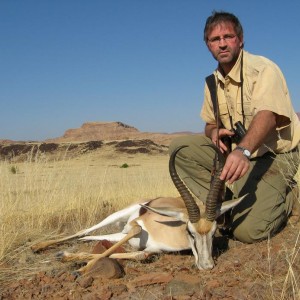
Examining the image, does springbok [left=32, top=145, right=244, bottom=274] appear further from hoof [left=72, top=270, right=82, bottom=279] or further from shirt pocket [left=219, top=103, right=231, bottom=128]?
shirt pocket [left=219, top=103, right=231, bottom=128]

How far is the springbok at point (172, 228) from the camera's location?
15.3 ft

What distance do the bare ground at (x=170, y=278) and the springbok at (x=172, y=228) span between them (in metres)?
0.13

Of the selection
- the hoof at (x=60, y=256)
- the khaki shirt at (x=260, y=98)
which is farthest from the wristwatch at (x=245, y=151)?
the hoof at (x=60, y=256)

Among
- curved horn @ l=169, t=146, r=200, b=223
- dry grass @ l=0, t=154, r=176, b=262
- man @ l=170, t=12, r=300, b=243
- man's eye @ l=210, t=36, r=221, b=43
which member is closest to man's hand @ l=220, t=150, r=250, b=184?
curved horn @ l=169, t=146, r=200, b=223

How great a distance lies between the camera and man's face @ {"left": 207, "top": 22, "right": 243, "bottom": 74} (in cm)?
524

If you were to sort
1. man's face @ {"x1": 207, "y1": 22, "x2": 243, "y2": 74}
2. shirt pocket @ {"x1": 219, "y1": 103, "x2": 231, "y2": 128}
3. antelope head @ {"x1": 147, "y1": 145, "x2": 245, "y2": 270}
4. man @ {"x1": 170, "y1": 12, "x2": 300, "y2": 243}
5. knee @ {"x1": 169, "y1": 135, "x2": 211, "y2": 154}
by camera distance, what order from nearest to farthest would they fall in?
antelope head @ {"x1": 147, "y1": 145, "x2": 245, "y2": 270} → man @ {"x1": 170, "y1": 12, "x2": 300, "y2": 243} → man's face @ {"x1": 207, "y1": 22, "x2": 243, "y2": 74} → shirt pocket @ {"x1": 219, "y1": 103, "x2": 231, "y2": 128} → knee @ {"x1": 169, "y1": 135, "x2": 211, "y2": 154}

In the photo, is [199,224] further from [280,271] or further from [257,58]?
[257,58]

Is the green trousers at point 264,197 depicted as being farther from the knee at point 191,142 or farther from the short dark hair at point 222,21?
the short dark hair at point 222,21

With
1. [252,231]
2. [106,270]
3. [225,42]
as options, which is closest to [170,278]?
[106,270]

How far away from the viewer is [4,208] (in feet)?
20.9

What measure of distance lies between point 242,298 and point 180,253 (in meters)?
1.96

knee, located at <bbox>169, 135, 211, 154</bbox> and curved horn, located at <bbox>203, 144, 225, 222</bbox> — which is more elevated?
knee, located at <bbox>169, 135, 211, 154</bbox>

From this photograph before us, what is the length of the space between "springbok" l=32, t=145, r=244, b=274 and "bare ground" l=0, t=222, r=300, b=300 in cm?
13

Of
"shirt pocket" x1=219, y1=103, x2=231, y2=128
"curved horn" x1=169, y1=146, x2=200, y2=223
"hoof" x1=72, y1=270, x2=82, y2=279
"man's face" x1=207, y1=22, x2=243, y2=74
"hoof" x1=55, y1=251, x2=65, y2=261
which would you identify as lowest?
"hoof" x1=55, y1=251, x2=65, y2=261
